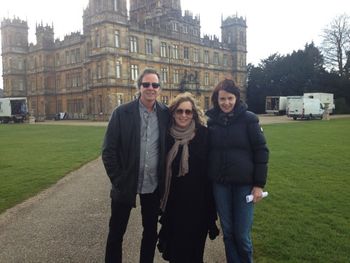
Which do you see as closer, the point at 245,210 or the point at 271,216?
the point at 245,210

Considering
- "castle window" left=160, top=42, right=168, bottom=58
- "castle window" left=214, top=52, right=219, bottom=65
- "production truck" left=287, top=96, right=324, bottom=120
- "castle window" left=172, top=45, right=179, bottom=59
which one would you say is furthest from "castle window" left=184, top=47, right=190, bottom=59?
"production truck" left=287, top=96, right=324, bottom=120

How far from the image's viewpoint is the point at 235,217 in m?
3.84

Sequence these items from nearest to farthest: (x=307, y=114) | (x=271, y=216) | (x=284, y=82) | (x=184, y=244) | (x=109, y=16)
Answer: (x=184, y=244)
(x=271, y=216)
(x=307, y=114)
(x=109, y=16)
(x=284, y=82)

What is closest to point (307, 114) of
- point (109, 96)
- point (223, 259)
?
point (109, 96)

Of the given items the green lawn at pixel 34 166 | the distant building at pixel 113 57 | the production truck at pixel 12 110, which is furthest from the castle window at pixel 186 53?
the green lawn at pixel 34 166

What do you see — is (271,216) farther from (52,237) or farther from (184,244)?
(52,237)

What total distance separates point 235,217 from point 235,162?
596 mm

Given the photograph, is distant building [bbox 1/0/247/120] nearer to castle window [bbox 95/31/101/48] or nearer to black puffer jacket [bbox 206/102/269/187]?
castle window [bbox 95/31/101/48]

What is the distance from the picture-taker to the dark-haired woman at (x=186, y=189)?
3775 mm

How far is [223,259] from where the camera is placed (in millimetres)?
4543

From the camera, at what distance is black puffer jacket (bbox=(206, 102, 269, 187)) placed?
3.69 meters

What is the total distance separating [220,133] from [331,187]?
16.5 feet

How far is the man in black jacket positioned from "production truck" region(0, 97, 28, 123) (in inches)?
1731

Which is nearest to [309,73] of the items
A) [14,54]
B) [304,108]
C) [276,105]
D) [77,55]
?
[276,105]
